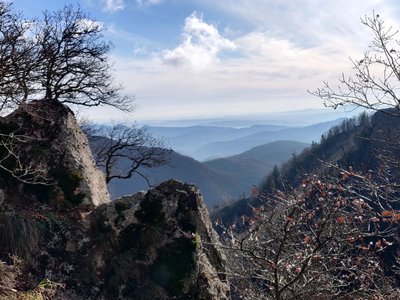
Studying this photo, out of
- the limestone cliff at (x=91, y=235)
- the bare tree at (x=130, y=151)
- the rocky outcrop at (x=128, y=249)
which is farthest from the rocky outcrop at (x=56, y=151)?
the bare tree at (x=130, y=151)

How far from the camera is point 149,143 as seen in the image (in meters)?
23.8

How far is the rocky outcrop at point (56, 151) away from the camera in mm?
13211

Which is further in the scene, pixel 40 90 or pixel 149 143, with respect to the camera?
pixel 149 143

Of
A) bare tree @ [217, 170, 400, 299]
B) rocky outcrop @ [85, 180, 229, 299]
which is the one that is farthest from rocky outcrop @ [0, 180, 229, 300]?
bare tree @ [217, 170, 400, 299]

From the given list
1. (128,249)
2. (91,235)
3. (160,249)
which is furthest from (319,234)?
(91,235)

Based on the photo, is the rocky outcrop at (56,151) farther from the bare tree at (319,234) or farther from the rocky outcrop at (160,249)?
the bare tree at (319,234)

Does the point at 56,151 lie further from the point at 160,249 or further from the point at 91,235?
the point at 160,249

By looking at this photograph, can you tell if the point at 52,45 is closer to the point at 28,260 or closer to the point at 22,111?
the point at 22,111

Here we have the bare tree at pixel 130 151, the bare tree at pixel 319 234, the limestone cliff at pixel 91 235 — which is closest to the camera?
the bare tree at pixel 319 234

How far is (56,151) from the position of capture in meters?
14.0

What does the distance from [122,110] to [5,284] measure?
14052 mm

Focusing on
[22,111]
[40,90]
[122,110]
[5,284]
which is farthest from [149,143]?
[5,284]

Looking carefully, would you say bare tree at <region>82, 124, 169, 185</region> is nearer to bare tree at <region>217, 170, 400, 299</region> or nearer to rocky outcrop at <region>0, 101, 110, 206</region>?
rocky outcrop at <region>0, 101, 110, 206</region>

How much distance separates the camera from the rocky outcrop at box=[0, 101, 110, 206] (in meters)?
13.2
